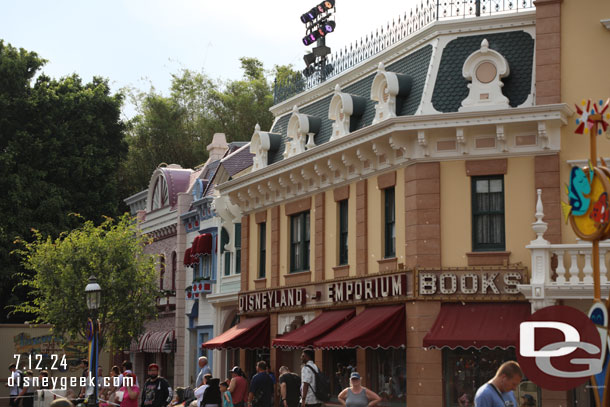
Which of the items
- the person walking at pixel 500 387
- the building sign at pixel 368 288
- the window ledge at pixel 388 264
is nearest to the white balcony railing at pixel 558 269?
the building sign at pixel 368 288

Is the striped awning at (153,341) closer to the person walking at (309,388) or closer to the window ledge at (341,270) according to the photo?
the window ledge at (341,270)

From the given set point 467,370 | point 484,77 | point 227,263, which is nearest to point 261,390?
point 467,370

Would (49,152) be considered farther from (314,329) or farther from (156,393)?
(156,393)

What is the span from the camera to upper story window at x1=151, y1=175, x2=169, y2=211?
43597 millimetres

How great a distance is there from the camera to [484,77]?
74.3 feet

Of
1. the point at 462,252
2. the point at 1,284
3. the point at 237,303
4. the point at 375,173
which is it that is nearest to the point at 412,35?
the point at 375,173

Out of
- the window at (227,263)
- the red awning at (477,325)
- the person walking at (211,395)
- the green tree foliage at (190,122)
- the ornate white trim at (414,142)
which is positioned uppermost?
the green tree foliage at (190,122)

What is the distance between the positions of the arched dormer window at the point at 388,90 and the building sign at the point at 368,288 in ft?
12.4

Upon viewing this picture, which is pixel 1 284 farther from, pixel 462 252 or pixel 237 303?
pixel 462 252

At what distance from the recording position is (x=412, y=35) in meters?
24.5

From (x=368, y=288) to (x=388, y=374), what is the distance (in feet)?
6.76

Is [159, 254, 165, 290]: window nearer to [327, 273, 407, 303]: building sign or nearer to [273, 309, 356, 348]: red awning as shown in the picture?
[273, 309, 356, 348]: red awning

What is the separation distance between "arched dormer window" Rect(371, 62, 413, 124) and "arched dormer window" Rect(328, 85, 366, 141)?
4.79 ft

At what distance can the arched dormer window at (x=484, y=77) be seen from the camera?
22.4 meters
